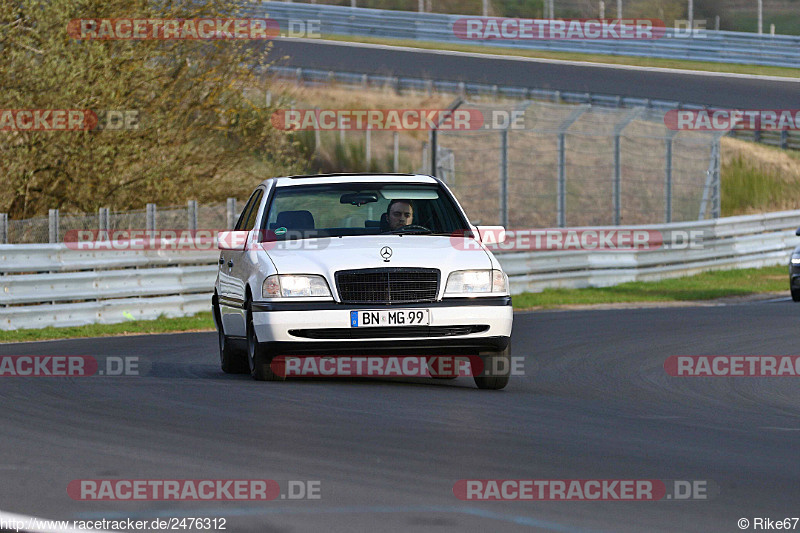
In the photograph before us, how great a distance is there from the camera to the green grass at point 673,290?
23.1m

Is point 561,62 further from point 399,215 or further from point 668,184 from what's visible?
point 399,215

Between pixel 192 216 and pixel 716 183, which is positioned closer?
pixel 192 216

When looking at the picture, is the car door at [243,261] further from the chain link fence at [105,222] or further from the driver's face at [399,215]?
the chain link fence at [105,222]

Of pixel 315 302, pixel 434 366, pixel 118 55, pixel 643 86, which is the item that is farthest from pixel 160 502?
pixel 643 86

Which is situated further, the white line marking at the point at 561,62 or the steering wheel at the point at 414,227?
the white line marking at the point at 561,62

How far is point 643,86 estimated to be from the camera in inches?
1596

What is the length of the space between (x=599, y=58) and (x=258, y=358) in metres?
37.3

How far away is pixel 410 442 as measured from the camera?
7.75m

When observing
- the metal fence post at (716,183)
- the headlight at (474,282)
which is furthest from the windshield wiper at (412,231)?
the metal fence post at (716,183)

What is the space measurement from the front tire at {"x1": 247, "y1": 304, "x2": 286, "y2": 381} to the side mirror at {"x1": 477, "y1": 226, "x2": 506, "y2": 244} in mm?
1908

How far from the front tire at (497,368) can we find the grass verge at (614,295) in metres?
8.00

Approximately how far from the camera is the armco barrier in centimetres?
1781

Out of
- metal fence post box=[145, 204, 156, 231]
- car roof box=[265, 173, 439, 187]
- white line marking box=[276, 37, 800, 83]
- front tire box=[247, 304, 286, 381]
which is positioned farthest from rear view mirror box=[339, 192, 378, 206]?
white line marking box=[276, 37, 800, 83]

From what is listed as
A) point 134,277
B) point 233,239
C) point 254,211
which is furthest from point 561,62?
point 233,239
